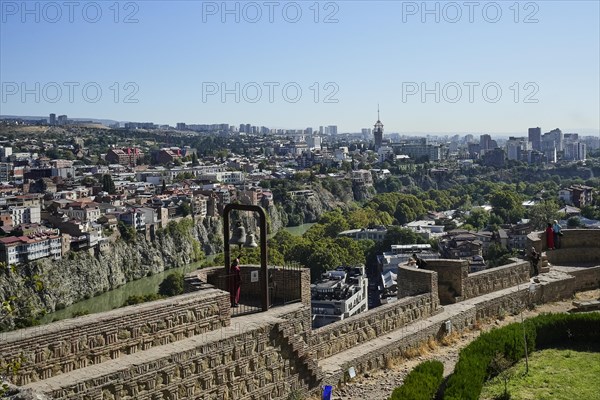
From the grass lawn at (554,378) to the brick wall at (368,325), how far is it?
166 cm

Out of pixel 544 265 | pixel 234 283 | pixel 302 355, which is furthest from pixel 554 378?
pixel 544 265

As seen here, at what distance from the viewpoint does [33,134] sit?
132m

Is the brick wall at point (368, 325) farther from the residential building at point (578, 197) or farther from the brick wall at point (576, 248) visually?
the residential building at point (578, 197)

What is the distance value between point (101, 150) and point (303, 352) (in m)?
118

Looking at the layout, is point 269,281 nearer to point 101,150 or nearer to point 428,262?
point 428,262

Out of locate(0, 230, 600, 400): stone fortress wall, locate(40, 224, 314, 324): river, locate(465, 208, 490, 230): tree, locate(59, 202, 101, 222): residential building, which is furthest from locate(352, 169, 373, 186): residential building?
locate(0, 230, 600, 400): stone fortress wall

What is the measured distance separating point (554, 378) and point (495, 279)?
3.61 m

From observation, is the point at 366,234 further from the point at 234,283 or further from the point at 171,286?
the point at 234,283

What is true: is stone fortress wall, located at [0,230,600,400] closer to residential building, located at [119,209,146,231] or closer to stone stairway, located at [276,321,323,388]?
stone stairway, located at [276,321,323,388]

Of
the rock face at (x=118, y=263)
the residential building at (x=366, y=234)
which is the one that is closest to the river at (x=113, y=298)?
the rock face at (x=118, y=263)

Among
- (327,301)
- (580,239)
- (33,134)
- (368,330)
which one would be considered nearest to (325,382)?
(368,330)

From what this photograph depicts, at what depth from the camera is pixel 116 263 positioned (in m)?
48.2

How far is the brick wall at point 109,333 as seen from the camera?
526 cm

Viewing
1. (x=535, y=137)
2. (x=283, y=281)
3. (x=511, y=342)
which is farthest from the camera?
(x=535, y=137)
